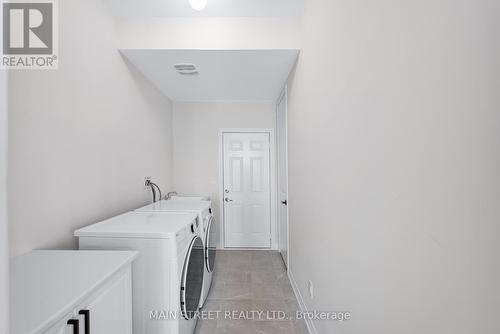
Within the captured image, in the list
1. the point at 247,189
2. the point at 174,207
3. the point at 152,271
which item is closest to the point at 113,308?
the point at 152,271

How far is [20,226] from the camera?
1234 mm

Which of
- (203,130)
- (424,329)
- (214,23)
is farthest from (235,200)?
(424,329)

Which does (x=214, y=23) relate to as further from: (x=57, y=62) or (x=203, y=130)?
(x=203, y=130)

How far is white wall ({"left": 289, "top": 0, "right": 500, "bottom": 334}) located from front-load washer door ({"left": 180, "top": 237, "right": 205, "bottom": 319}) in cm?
89

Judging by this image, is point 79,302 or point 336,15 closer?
point 79,302

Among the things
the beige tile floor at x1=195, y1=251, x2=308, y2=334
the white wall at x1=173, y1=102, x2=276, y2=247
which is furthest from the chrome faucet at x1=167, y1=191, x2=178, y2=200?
the beige tile floor at x1=195, y1=251, x2=308, y2=334

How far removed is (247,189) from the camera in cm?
394

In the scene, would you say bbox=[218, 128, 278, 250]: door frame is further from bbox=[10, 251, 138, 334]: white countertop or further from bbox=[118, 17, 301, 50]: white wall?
bbox=[10, 251, 138, 334]: white countertop

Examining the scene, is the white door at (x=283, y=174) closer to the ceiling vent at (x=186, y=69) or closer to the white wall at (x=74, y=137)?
the ceiling vent at (x=186, y=69)

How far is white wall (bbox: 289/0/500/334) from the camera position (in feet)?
1.62

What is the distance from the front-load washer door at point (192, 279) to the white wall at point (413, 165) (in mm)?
894

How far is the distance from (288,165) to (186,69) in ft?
5.10

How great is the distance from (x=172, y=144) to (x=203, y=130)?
54cm

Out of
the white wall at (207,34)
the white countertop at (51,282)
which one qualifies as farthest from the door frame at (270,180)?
the white countertop at (51,282)
